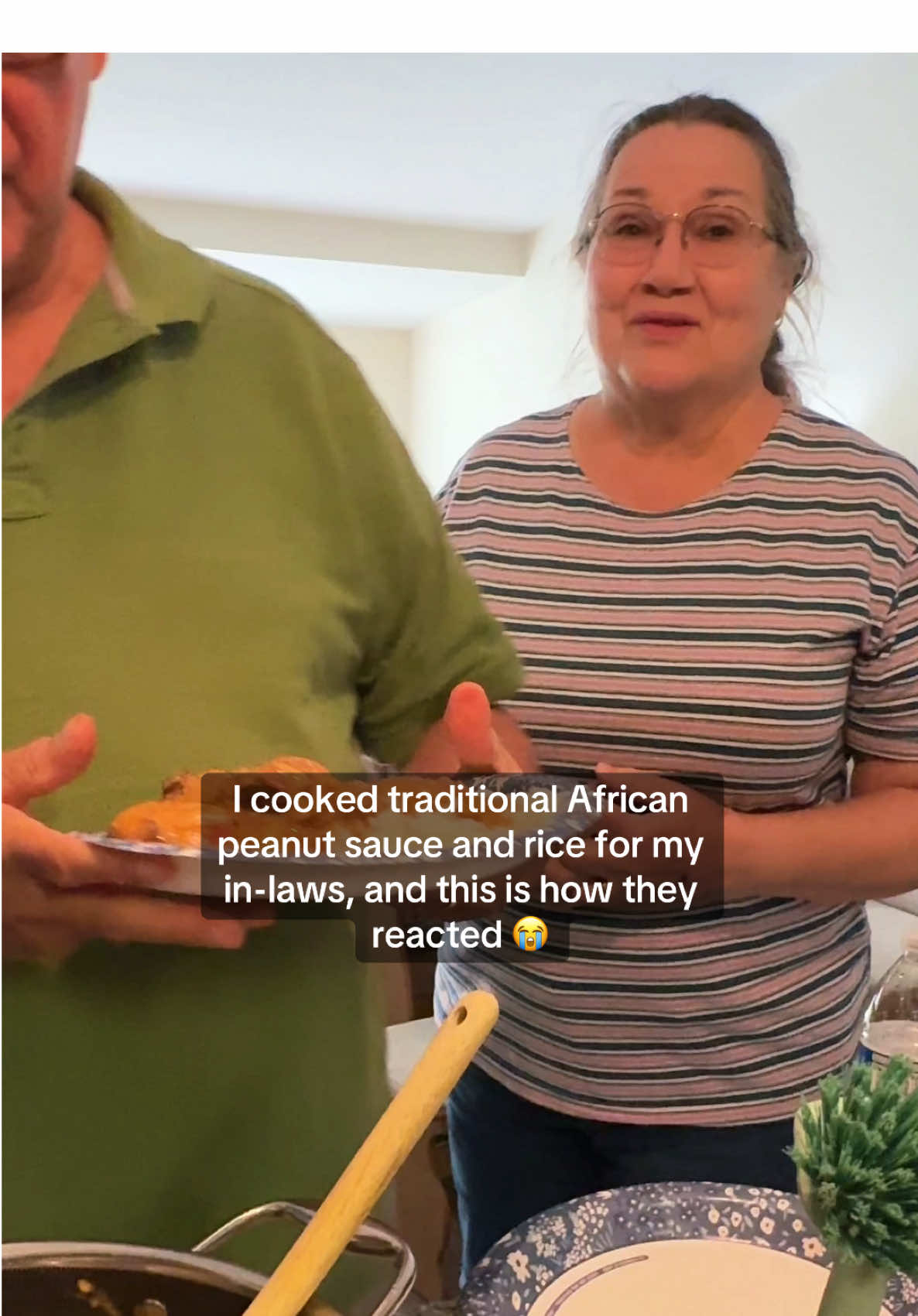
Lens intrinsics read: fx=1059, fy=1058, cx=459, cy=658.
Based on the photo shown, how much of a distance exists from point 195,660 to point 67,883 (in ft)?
0.31

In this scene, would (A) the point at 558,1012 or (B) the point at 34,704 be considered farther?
(A) the point at 558,1012

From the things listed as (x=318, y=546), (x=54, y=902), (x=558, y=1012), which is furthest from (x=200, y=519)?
(x=558, y=1012)

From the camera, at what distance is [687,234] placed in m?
0.45

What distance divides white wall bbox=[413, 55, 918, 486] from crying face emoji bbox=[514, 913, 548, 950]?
20 centimetres

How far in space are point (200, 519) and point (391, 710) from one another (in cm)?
11

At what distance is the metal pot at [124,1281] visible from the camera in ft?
1.09

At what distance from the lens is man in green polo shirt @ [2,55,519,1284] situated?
385mm

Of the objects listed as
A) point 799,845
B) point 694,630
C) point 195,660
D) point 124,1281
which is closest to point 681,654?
point 694,630

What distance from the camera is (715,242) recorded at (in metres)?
0.46

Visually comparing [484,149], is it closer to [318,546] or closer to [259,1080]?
[318,546]

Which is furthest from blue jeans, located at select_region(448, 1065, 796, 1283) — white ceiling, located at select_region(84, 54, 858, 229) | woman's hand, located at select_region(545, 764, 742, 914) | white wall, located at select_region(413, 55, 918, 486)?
white ceiling, located at select_region(84, 54, 858, 229)

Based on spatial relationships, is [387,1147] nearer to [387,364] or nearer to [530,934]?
[530,934]

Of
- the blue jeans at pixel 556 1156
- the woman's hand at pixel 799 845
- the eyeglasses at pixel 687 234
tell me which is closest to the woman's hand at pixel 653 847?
the woman's hand at pixel 799 845

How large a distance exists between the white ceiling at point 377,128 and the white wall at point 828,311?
19mm
